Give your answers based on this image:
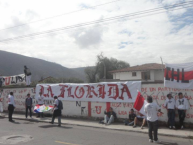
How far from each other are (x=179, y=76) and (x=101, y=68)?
164ft

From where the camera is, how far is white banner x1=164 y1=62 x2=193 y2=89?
1041 centimetres

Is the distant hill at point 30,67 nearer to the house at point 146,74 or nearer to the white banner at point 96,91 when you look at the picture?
the house at point 146,74

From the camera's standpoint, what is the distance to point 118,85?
12.7 metres

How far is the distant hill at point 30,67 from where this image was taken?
77613mm

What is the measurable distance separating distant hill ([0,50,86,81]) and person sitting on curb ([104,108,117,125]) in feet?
213

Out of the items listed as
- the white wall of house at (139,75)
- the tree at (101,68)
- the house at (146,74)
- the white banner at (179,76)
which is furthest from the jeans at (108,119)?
the tree at (101,68)

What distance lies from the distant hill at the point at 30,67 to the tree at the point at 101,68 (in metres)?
21.0

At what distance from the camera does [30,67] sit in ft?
286

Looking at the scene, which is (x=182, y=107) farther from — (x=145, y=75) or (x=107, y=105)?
(x=145, y=75)

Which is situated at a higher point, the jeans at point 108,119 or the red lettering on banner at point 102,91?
the red lettering on banner at point 102,91

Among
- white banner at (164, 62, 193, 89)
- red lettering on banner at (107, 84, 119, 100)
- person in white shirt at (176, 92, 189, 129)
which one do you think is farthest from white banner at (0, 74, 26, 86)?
person in white shirt at (176, 92, 189, 129)

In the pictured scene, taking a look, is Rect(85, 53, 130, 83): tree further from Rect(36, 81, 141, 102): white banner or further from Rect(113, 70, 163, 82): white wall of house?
Rect(36, 81, 141, 102): white banner

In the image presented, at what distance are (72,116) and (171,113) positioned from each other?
6.74 m

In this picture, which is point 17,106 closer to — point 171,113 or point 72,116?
point 72,116
